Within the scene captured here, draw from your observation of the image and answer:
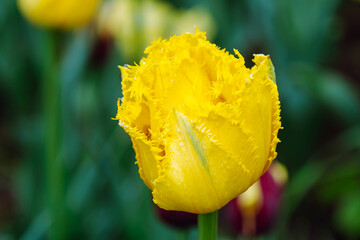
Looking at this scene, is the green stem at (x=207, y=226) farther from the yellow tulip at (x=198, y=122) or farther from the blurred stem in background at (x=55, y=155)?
the blurred stem in background at (x=55, y=155)

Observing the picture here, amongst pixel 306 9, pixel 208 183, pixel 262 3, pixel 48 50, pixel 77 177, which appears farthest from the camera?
pixel 306 9

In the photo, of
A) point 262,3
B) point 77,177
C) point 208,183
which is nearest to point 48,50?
point 77,177

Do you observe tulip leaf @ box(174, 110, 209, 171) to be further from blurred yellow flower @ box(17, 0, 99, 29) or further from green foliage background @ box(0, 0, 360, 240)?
blurred yellow flower @ box(17, 0, 99, 29)

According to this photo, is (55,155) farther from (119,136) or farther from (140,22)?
(140,22)

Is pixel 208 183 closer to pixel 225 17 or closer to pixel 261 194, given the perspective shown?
pixel 261 194

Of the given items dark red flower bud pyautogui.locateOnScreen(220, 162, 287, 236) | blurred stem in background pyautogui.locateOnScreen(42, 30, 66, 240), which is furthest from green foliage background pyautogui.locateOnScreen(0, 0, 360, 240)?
dark red flower bud pyautogui.locateOnScreen(220, 162, 287, 236)

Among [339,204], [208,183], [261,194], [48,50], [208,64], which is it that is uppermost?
[208,64]
